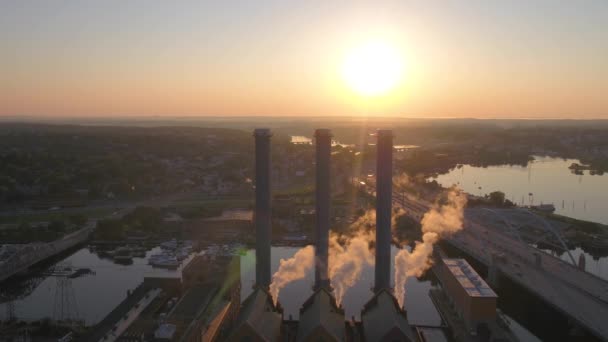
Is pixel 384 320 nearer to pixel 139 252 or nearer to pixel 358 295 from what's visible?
pixel 358 295

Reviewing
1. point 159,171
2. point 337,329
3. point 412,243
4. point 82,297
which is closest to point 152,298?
point 82,297

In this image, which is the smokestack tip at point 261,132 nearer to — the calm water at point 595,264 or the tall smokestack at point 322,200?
the tall smokestack at point 322,200

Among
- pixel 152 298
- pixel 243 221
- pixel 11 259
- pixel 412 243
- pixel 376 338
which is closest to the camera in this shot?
pixel 376 338

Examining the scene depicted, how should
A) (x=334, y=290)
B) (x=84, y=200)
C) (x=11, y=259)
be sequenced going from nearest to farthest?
(x=334, y=290)
(x=11, y=259)
(x=84, y=200)

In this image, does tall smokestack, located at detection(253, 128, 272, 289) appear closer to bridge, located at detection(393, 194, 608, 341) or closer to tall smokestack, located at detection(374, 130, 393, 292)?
tall smokestack, located at detection(374, 130, 393, 292)

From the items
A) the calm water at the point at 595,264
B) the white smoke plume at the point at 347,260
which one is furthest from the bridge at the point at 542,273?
the white smoke plume at the point at 347,260

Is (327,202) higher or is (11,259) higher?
(327,202)

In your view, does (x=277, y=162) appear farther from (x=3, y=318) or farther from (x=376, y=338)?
(x=376, y=338)
